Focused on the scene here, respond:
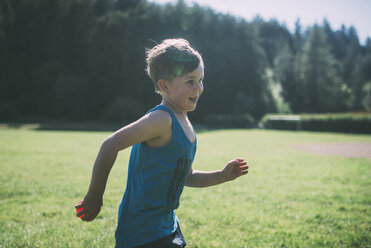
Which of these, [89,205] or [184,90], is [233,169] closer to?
[184,90]

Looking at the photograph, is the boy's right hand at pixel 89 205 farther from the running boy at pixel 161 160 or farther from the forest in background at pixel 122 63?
the forest in background at pixel 122 63

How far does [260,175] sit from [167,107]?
16.5ft

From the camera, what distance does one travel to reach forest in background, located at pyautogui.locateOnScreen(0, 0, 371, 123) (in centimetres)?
4153

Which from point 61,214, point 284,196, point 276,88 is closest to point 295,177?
point 284,196

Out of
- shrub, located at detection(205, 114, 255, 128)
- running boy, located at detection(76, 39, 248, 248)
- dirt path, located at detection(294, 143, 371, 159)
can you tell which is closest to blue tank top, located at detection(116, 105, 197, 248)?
running boy, located at detection(76, 39, 248, 248)

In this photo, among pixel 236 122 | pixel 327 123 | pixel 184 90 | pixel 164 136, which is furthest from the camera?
pixel 236 122

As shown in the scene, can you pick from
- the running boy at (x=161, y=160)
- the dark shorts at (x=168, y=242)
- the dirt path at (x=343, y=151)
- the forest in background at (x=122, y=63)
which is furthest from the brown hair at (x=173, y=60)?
the forest in background at (x=122, y=63)

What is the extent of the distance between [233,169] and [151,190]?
79 cm

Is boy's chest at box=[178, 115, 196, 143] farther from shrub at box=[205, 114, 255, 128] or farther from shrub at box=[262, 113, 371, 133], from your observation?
shrub at box=[205, 114, 255, 128]

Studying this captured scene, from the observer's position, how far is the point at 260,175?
6.13m

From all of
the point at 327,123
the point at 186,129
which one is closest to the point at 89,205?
the point at 186,129

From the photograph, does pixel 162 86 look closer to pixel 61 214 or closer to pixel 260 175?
pixel 61 214

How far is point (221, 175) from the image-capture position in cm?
212

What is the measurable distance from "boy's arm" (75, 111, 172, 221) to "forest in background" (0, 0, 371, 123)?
122 feet
